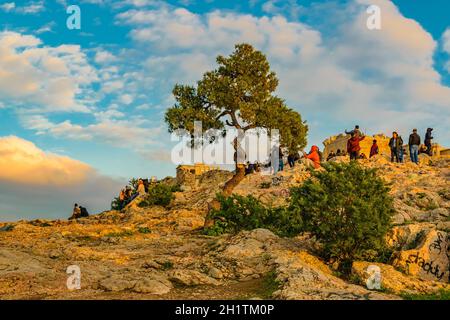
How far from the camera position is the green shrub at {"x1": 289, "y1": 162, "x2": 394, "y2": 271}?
37.0 ft

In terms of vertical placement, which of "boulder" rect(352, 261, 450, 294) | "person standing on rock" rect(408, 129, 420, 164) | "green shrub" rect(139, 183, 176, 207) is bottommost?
→ "boulder" rect(352, 261, 450, 294)

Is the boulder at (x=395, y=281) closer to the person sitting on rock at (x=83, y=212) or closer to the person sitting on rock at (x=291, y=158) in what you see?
the person sitting on rock at (x=291, y=158)

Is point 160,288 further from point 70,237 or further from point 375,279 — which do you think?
point 70,237

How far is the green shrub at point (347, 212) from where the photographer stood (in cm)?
1129

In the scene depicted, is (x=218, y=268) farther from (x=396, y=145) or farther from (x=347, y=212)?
(x=396, y=145)

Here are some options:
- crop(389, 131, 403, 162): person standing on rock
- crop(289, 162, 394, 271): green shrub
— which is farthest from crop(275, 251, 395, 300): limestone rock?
crop(389, 131, 403, 162): person standing on rock

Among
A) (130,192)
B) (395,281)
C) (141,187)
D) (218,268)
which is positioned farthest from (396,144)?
(218,268)

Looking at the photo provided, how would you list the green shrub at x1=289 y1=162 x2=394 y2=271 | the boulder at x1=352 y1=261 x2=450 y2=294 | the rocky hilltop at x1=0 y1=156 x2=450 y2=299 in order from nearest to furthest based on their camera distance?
the rocky hilltop at x1=0 y1=156 x2=450 y2=299
the boulder at x1=352 y1=261 x2=450 y2=294
the green shrub at x1=289 y1=162 x2=394 y2=271

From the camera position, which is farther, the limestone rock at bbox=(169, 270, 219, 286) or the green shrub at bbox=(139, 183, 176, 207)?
the green shrub at bbox=(139, 183, 176, 207)

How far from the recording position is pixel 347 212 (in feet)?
37.9

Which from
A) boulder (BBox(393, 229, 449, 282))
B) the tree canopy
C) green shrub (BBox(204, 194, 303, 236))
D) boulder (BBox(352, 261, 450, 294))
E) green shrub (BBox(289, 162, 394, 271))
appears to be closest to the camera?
boulder (BBox(352, 261, 450, 294))

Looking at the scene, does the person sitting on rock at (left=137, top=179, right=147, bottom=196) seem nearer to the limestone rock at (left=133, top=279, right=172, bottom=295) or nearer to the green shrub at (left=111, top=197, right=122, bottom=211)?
the green shrub at (left=111, top=197, right=122, bottom=211)

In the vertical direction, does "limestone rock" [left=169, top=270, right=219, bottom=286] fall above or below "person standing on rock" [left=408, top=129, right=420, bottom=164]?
below

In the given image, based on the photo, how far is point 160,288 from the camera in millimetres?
8859
